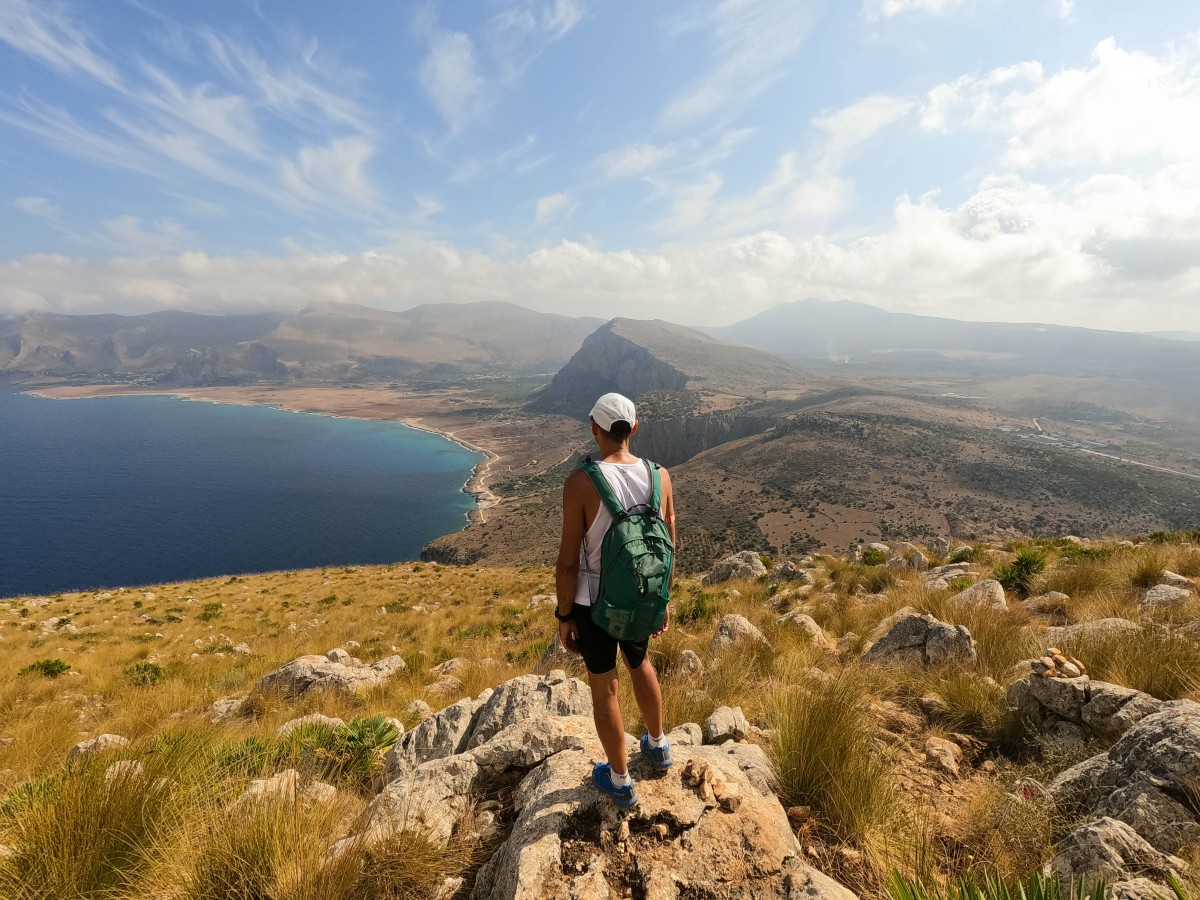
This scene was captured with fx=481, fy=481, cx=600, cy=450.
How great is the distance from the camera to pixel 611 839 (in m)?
2.76

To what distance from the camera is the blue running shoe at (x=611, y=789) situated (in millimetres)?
2943

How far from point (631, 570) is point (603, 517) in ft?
1.26

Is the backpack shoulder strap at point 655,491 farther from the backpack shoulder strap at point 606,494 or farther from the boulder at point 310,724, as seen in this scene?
the boulder at point 310,724

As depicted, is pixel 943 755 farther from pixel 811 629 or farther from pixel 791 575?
pixel 791 575

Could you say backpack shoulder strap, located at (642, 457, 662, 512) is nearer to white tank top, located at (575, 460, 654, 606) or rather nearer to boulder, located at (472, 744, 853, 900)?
white tank top, located at (575, 460, 654, 606)

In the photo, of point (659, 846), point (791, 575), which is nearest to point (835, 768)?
point (659, 846)

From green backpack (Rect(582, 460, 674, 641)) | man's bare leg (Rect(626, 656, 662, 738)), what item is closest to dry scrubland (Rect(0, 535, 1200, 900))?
man's bare leg (Rect(626, 656, 662, 738))

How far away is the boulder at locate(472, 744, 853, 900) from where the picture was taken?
97.1 inches

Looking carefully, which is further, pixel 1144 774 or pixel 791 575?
pixel 791 575

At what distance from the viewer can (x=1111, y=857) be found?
90.6 inches

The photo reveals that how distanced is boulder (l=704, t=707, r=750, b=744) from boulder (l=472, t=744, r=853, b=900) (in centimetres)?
109

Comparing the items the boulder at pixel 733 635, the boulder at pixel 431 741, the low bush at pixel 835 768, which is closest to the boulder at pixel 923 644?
the boulder at pixel 733 635

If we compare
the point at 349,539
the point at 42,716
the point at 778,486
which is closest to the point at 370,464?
the point at 349,539

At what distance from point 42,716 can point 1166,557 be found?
1847 cm
